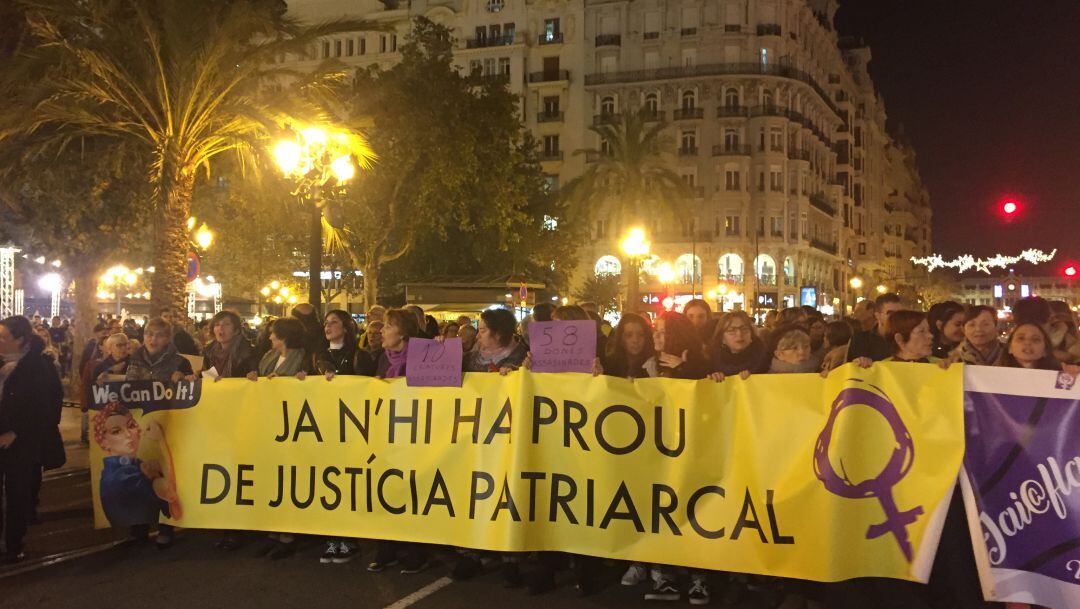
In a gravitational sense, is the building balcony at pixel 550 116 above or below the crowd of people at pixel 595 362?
above

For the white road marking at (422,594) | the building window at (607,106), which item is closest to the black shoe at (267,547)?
the white road marking at (422,594)

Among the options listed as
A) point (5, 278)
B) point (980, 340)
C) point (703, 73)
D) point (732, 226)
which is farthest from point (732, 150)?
point (980, 340)

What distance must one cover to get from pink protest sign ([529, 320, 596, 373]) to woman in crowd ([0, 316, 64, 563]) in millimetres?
3903

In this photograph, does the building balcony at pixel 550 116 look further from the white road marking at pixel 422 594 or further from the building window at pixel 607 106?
the white road marking at pixel 422 594

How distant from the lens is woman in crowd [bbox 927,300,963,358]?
694 cm

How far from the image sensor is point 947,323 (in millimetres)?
6957

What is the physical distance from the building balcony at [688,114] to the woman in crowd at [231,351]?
52.7 metres

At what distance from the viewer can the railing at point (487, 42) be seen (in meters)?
A: 58.7

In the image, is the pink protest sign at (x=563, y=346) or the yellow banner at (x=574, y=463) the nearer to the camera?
the yellow banner at (x=574, y=463)

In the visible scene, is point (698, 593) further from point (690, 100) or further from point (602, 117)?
point (690, 100)

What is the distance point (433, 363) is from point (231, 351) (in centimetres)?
229


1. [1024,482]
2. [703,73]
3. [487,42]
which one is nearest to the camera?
[1024,482]

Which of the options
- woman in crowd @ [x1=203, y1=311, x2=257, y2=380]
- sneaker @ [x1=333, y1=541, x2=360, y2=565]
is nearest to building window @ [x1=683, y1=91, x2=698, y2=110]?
woman in crowd @ [x1=203, y1=311, x2=257, y2=380]

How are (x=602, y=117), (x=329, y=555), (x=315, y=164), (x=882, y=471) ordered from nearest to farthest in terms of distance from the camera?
1. (x=882, y=471)
2. (x=329, y=555)
3. (x=315, y=164)
4. (x=602, y=117)
